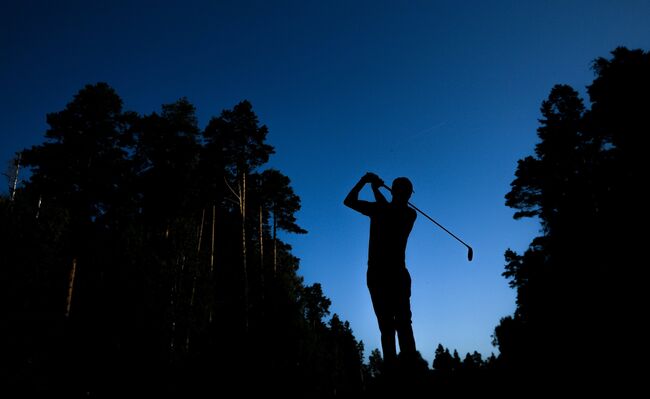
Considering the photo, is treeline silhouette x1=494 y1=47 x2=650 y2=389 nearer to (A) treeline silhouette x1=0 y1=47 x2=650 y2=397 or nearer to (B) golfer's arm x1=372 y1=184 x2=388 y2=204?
(A) treeline silhouette x1=0 y1=47 x2=650 y2=397

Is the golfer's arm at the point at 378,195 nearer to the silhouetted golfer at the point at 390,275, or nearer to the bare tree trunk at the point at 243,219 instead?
the silhouetted golfer at the point at 390,275

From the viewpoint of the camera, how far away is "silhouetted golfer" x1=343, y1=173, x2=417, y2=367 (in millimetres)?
3834

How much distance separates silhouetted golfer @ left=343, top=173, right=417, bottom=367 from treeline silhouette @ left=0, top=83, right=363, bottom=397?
8.64 metres

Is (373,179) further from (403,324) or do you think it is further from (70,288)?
(70,288)

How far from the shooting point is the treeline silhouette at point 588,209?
11.2 m

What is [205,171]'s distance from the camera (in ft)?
86.8

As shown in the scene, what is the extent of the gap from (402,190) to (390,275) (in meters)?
1.03

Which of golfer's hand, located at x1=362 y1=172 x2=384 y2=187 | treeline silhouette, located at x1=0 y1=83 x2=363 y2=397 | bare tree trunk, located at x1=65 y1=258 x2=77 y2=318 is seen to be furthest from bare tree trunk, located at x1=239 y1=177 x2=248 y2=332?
golfer's hand, located at x1=362 y1=172 x2=384 y2=187

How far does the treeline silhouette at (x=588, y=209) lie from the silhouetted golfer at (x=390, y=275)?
392 cm

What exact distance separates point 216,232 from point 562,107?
82.2 feet

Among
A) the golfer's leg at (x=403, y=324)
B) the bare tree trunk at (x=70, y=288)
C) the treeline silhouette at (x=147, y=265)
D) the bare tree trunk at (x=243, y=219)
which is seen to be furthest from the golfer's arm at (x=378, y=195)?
the bare tree trunk at (x=243, y=219)

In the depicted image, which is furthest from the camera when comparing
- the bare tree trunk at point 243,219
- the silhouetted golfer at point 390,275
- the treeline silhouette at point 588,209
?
the bare tree trunk at point 243,219

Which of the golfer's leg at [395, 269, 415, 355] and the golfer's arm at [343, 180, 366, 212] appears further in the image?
the golfer's arm at [343, 180, 366, 212]

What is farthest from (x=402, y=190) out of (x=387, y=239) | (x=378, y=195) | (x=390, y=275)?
(x=390, y=275)
